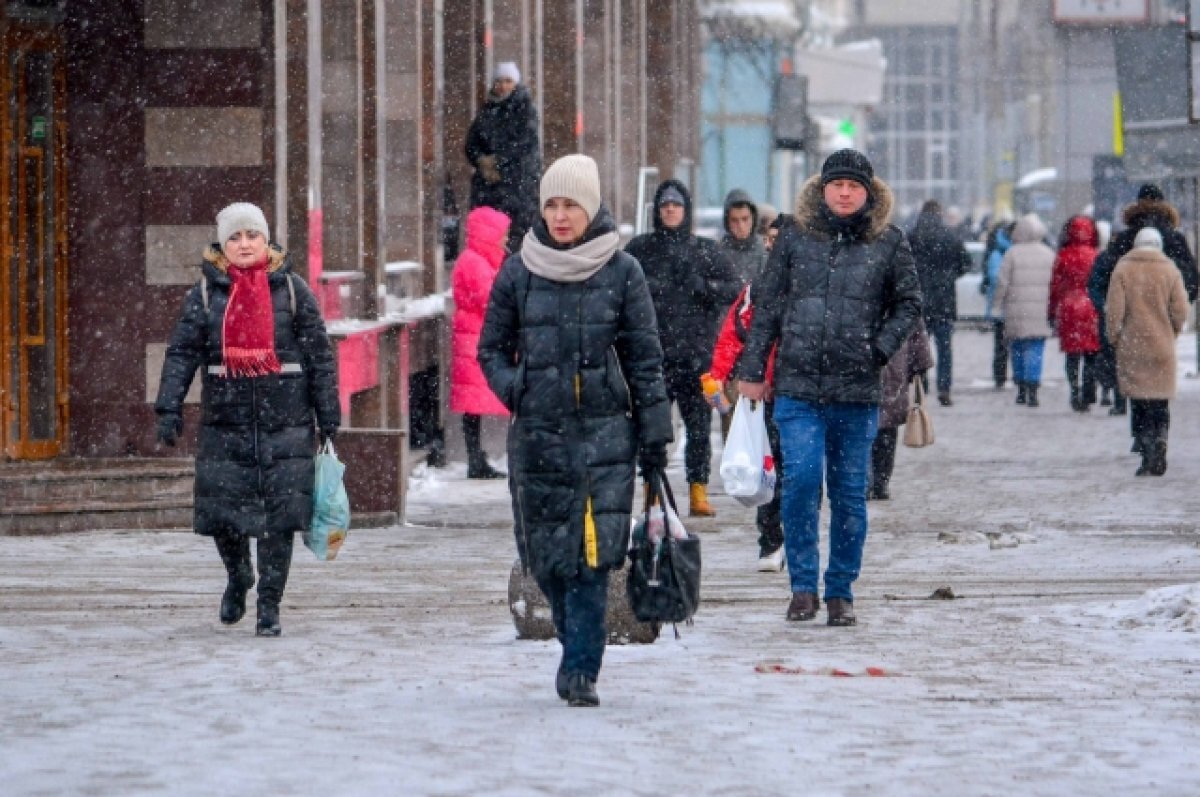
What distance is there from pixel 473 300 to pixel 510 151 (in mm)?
1820

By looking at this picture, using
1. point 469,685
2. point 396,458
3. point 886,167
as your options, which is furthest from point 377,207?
point 886,167

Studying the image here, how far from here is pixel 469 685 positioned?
28.7 ft

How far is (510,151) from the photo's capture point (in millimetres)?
19375

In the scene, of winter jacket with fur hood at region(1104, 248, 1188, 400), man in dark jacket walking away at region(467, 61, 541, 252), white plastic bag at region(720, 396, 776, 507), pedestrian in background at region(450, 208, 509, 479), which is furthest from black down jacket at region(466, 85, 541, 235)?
white plastic bag at region(720, 396, 776, 507)

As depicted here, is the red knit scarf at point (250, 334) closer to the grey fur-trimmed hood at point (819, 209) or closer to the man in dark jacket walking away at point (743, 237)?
the grey fur-trimmed hood at point (819, 209)

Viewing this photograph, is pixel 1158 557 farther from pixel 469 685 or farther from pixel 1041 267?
pixel 1041 267

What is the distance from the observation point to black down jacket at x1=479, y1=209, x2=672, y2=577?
830 centimetres

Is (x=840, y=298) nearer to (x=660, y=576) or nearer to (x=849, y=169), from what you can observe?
(x=849, y=169)

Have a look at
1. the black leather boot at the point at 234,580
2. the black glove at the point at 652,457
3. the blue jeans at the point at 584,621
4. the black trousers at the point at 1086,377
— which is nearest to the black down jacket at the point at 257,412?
the black leather boot at the point at 234,580

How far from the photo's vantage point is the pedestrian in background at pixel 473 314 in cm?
1784

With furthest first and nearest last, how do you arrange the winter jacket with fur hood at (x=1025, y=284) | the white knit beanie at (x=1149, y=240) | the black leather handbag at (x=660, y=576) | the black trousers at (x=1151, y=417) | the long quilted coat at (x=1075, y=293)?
1. the winter jacket with fur hood at (x=1025, y=284)
2. the long quilted coat at (x=1075, y=293)
3. the white knit beanie at (x=1149, y=240)
4. the black trousers at (x=1151, y=417)
5. the black leather handbag at (x=660, y=576)

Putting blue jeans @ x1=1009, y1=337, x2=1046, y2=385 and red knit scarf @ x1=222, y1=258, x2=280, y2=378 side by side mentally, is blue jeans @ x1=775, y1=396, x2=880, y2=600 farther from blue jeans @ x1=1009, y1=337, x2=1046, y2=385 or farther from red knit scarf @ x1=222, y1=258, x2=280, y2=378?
blue jeans @ x1=1009, y1=337, x2=1046, y2=385

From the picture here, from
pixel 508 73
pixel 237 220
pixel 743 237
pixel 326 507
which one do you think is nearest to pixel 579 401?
pixel 326 507

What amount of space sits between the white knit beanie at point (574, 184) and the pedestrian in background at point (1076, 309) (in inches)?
618
